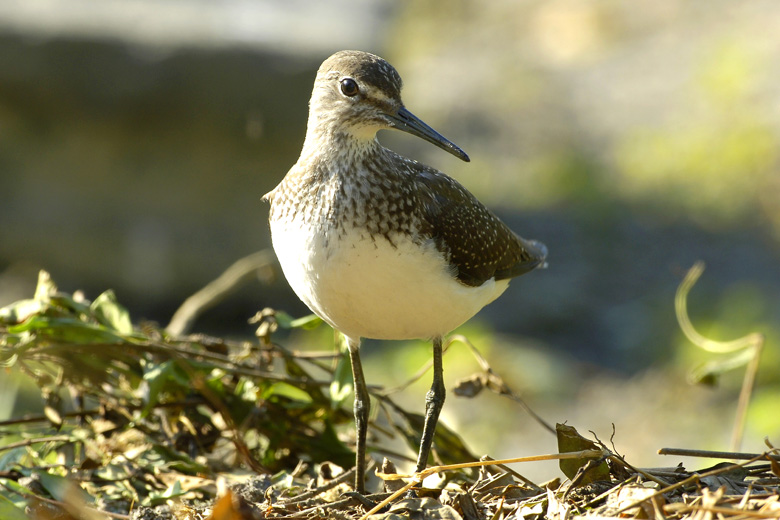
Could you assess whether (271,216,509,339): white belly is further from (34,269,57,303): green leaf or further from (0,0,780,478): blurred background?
(0,0,780,478): blurred background

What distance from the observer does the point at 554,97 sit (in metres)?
13.4

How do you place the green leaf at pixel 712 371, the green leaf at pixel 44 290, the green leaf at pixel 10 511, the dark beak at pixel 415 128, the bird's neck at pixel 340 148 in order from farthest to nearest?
the green leaf at pixel 712 371
the green leaf at pixel 44 290
the dark beak at pixel 415 128
the bird's neck at pixel 340 148
the green leaf at pixel 10 511

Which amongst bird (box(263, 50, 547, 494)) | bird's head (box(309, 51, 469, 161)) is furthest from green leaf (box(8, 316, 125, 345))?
bird's head (box(309, 51, 469, 161))

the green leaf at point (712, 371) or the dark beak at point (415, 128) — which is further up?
the dark beak at point (415, 128)

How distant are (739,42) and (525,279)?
542cm

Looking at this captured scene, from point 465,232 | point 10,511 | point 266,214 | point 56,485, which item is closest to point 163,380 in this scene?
point 56,485

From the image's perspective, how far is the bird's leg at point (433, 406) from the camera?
14.3 feet

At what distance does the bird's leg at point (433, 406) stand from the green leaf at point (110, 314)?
4.91 feet

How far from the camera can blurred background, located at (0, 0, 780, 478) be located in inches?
329

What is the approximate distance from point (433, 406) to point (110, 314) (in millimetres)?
1667

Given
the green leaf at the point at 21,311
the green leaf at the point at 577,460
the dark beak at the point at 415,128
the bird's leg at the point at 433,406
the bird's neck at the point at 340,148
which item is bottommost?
the green leaf at the point at 577,460

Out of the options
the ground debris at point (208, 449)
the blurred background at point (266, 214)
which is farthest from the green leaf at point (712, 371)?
the blurred background at point (266, 214)

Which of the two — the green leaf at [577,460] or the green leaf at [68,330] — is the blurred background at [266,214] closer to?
the green leaf at [577,460]

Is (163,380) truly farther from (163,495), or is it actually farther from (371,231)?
(371,231)
